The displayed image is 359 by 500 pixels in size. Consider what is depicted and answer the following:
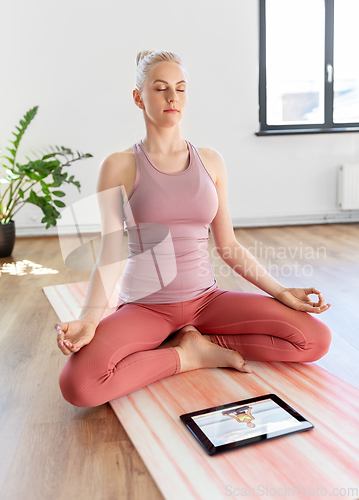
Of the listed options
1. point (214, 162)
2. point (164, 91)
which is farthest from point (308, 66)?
point (164, 91)

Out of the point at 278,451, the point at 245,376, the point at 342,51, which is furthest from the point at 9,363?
the point at 342,51

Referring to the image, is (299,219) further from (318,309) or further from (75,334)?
(75,334)

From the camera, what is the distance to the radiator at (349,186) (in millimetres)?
4262

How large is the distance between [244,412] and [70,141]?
3.29 metres

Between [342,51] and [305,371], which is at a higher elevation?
[342,51]

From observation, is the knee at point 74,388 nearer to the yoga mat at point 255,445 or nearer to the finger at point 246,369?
the yoga mat at point 255,445

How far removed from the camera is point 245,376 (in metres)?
1.45

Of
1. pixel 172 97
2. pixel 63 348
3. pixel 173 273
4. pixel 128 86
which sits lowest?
pixel 63 348

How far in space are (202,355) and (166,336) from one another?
13cm

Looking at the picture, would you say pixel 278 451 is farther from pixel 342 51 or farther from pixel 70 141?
pixel 342 51

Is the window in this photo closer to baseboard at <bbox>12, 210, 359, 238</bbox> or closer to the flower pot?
baseboard at <bbox>12, 210, 359, 238</bbox>

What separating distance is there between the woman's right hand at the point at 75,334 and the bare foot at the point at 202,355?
287mm

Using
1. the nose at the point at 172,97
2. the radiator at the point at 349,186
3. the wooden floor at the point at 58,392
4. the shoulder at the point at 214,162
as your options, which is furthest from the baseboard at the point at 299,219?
the nose at the point at 172,97

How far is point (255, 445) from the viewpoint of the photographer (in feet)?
3.62
